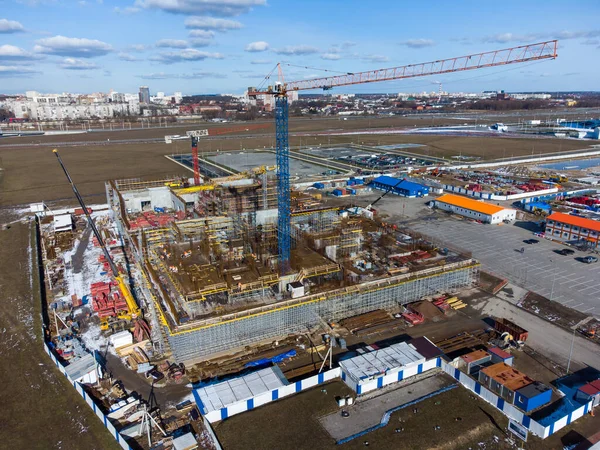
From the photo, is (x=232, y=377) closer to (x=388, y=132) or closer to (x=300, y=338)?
(x=300, y=338)

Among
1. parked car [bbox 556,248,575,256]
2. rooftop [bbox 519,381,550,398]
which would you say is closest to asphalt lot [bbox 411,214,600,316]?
parked car [bbox 556,248,575,256]

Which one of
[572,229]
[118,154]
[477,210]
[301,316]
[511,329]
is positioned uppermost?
[118,154]

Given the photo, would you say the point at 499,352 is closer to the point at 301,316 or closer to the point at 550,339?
the point at 550,339

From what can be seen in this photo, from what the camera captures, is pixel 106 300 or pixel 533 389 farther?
pixel 106 300

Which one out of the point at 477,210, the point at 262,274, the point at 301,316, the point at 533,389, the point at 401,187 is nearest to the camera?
the point at 533,389

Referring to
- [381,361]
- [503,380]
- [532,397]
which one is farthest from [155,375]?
[532,397]

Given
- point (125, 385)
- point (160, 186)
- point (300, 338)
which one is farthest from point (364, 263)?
point (160, 186)

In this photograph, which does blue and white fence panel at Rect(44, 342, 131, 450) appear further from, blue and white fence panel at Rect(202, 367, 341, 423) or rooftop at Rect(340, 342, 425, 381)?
rooftop at Rect(340, 342, 425, 381)
